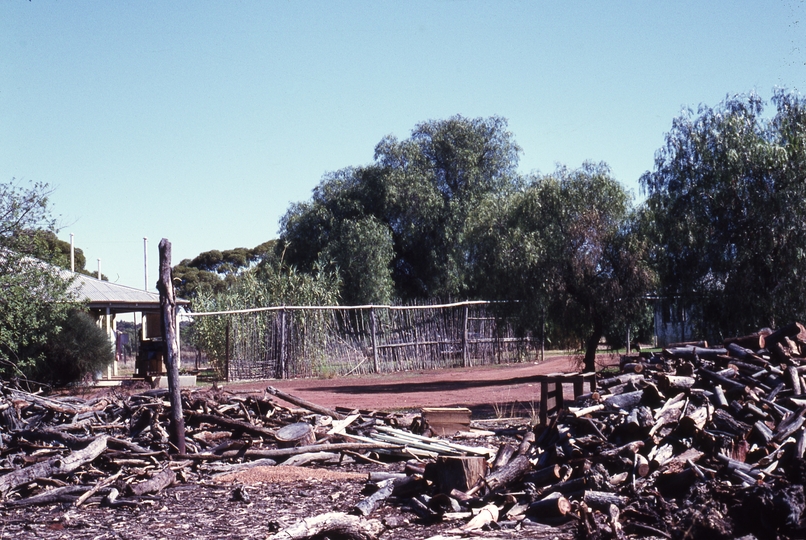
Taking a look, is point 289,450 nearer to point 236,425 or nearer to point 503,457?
point 236,425

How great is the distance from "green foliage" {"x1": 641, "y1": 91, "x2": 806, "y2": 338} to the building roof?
44.6 ft

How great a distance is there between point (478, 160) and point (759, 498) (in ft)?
106

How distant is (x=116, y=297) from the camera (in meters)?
23.9

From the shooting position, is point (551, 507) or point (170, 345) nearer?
point (551, 507)

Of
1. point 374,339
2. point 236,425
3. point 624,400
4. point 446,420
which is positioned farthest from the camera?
point 374,339

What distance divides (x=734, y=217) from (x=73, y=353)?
16181mm

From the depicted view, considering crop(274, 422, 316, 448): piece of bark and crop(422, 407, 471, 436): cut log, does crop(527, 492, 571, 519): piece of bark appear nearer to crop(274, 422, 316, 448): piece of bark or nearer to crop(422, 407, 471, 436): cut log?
crop(274, 422, 316, 448): piece of bark

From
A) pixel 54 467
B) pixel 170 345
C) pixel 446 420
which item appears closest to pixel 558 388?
pixel 446 420

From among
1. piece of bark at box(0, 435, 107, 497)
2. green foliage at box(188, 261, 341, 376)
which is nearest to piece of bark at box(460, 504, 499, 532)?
piece of bark at box(0, 435, 107, 497)

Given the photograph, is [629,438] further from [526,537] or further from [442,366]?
[442,366]

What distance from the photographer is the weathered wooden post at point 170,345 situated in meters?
9.64

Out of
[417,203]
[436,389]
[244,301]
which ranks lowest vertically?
[436,389]

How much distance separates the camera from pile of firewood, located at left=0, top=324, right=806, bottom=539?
20.3 ft

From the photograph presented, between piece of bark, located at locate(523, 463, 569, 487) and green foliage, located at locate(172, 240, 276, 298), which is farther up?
green foliage, located at locate(172, 240, 276, 298)
